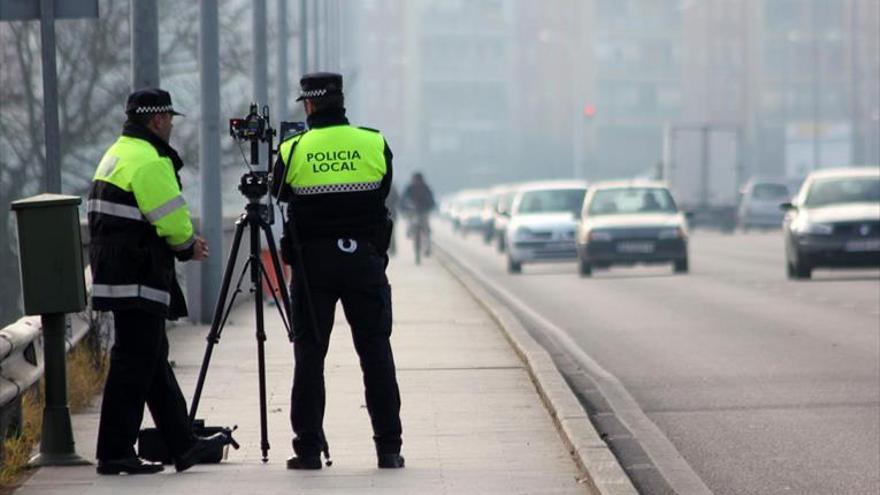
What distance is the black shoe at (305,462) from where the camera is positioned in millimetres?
9930

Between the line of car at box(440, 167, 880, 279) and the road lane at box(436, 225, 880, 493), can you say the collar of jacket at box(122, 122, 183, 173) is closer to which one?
the road lane at box(436, 225, 880, 493)

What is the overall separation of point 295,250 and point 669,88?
15737 cm

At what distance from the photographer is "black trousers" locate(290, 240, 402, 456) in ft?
32.3

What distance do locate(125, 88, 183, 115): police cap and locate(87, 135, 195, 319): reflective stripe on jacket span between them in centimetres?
13

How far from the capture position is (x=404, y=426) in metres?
12.0

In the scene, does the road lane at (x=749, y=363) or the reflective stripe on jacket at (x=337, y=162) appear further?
the road lane at (x=749, y=363)

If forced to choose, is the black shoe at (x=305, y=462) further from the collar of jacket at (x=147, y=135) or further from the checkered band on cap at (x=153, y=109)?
the checkered band on cap at (x=153, y=109)

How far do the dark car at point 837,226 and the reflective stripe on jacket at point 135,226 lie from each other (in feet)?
70.8

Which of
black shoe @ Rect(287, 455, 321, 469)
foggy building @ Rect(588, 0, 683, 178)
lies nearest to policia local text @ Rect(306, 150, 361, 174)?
black shoe @ Rect(287, 455, 321, 469)

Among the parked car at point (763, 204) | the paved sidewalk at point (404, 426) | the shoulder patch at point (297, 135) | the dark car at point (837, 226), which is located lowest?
the parked car at point (763, 204)

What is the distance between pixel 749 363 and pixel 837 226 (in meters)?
13.7

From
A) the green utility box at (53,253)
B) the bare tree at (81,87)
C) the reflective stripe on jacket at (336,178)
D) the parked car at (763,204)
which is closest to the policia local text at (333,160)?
the reflective stripe on jacket at (336,178)

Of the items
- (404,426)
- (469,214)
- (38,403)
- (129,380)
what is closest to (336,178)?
(129,380)

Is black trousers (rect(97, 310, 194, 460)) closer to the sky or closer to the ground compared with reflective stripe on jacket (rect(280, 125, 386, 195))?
closer to the ground
